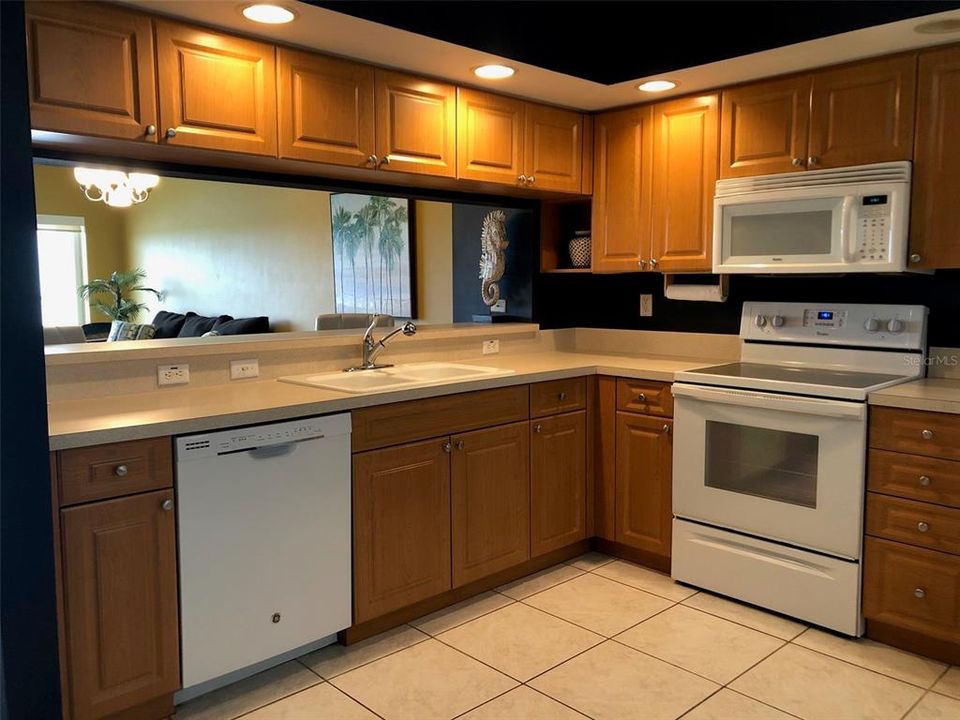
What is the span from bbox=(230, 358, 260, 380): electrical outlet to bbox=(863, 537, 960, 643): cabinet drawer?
232 centimetres

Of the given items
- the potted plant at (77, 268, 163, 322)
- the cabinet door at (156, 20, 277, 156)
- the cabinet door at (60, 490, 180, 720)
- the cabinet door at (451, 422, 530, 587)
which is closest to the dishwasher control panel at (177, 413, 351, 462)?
the cabinet door at (60, 490, 180, 720)

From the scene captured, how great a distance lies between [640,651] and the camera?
2.60m

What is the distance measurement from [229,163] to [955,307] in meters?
2.80

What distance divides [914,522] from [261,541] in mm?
2153

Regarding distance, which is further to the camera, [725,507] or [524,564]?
[524,564]

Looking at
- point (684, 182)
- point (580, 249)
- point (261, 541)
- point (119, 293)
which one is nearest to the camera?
point (261, 541)

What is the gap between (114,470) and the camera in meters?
1.98

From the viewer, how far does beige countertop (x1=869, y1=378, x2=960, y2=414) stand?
242cm

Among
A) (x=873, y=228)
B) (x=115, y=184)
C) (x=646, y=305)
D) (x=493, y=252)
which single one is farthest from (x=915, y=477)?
(x=115, y=184)

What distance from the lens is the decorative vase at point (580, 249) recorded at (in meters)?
3.82

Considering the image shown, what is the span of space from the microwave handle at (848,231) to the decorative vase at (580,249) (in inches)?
50.9

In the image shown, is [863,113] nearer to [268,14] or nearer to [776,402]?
[776,402]

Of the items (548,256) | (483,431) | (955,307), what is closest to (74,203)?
(548,256)

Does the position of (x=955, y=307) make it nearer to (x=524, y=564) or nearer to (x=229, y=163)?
(x=524, y=564)
